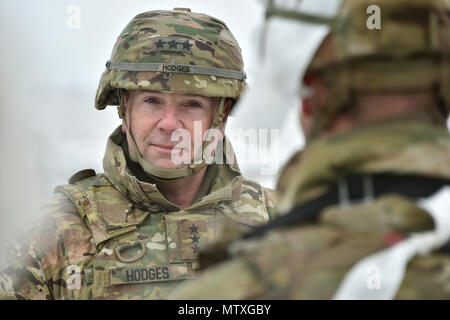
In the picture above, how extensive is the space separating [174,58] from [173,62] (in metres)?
0.03

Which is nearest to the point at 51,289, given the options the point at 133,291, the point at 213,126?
the point at 133,291

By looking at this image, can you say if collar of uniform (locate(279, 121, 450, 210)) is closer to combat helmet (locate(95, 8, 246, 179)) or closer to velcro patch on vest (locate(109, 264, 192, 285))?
velcro patch on vest (locate(109, 264, 192, 285))

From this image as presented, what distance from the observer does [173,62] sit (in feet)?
16.0

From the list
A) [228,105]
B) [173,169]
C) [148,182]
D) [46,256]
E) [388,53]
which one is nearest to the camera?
[388,53]

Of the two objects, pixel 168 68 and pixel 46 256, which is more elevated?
pixel 168 68

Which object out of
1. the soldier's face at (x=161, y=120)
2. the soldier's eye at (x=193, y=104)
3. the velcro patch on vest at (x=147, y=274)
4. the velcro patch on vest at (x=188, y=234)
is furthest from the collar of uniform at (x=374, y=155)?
the soldier's eye at (x=193, y=104)

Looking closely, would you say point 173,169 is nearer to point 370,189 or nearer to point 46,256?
point 46,256

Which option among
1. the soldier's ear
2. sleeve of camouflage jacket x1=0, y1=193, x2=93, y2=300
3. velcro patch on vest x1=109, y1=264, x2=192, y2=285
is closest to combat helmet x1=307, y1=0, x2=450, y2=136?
velcro patch on vest x1=109, y1=264, x2=192, y2=285

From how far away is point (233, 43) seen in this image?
518cm

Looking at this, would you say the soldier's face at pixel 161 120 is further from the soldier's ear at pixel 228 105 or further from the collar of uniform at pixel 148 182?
the soldier's ear at pixel 228 105

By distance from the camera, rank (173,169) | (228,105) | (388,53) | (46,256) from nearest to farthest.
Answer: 1. (388,53)
2. (46,256)
3. (173,169)
4. (228,105)

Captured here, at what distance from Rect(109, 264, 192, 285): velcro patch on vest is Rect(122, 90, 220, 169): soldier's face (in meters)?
0.69

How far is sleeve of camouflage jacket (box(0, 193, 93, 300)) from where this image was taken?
4.33 meters

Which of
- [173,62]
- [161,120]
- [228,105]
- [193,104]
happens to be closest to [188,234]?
[161,120]
